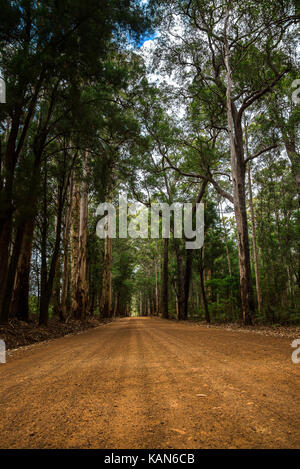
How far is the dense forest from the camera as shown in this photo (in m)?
7.19

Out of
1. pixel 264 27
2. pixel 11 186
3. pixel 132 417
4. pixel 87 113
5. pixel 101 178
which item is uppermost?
pixel 264 27

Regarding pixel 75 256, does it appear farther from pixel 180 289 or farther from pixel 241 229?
pixel 241 229

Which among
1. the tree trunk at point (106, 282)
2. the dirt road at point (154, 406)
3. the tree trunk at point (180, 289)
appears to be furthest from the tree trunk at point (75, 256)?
the dirt road at point (154, 406)

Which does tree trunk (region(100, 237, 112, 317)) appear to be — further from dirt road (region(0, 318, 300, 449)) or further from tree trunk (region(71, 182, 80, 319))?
dirt road (region(0, 318, 300, 449))

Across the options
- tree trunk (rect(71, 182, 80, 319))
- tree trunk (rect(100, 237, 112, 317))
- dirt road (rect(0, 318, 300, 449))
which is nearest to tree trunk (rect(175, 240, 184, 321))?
tree trunk (rect(100, 237, 112, 317))

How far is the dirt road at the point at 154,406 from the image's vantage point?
4.54 feet

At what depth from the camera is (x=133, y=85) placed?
11891 mm

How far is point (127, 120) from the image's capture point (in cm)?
1145

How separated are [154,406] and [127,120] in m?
11.5

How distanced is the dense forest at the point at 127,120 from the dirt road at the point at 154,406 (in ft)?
18.7

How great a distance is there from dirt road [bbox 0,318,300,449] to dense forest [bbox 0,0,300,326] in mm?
5715
